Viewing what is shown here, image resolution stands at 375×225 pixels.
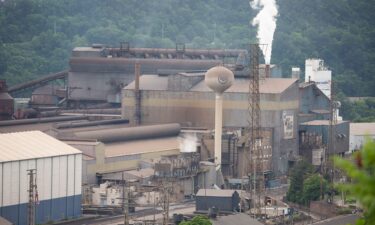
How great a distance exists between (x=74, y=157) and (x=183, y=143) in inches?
368

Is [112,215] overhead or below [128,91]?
below

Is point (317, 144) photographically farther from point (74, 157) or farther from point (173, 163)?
point (74, 157)

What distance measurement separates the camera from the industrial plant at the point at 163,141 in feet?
78.9

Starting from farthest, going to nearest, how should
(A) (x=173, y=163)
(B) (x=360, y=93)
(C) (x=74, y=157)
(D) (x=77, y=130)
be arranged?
(B) (x=360, y=93)
(D) (x=77, y=130)
(A) (x=173, y=163)
(C) (x=74, y=157)

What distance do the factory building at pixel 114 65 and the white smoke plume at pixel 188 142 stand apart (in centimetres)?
1003

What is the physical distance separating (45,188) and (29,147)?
1.00m

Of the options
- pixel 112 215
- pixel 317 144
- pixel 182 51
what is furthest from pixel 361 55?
pixel 112 215

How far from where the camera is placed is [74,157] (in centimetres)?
2498

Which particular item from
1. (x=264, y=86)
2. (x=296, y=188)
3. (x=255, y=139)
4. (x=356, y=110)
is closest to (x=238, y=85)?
(x=264, y=86)

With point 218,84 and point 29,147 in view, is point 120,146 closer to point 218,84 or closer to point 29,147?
point 218,84

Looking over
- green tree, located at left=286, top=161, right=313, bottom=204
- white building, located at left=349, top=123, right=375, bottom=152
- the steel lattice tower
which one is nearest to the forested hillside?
white building, located at left=349, top=123, right=375, bottom=152

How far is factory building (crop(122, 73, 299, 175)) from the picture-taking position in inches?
1403

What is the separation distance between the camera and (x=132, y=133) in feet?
109

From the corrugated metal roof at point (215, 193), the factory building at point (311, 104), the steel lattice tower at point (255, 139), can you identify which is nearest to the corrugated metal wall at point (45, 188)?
the corrugated metal roof at point (215, 193)
